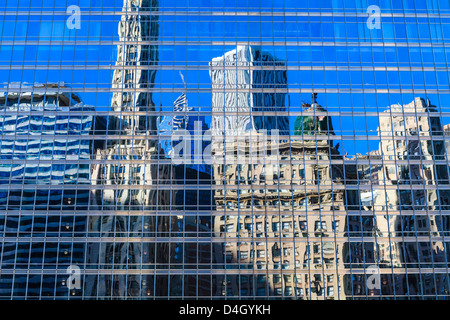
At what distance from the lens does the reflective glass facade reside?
45781mm

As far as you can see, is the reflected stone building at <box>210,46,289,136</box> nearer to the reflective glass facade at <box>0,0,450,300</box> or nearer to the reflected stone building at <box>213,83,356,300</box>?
the reflective glass facade at <box>0,0,450,300</box>

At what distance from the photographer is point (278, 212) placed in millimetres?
47125

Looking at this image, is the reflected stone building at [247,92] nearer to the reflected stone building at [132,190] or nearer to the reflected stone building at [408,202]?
the reflected stone building at [132,190]

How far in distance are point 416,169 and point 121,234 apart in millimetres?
27570

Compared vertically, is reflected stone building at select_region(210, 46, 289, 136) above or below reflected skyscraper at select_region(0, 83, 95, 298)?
above

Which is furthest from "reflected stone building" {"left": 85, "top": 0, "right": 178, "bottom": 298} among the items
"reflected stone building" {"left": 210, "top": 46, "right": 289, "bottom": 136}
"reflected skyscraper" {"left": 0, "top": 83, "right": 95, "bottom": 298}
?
"reflected stone building" {"left": 210, "top": 46, "right": 289, "bottom": 136}

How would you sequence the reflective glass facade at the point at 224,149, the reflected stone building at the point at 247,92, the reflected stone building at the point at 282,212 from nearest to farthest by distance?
1. the reflected stone building at the point at 282,212
2. the reflective glass facade at the point at 224,149
3. the reflected stone building at the point at 247,92

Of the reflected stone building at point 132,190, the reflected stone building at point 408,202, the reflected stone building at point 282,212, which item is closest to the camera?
the reflected stone building at point 132,190

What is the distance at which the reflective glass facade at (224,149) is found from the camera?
4578 centimetres

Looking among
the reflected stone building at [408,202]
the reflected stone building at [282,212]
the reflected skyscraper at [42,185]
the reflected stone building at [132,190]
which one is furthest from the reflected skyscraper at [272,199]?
the reflected skyscraper at [42,185]

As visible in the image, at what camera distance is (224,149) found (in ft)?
160

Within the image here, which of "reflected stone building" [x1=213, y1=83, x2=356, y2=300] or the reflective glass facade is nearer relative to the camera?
"reflected stone building" [x1=213, y1=83, x2=356, y2=300]

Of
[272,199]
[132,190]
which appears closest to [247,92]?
[272,199]

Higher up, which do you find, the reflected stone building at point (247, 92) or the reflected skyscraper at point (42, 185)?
the reflected stone building at point (247, 92)
